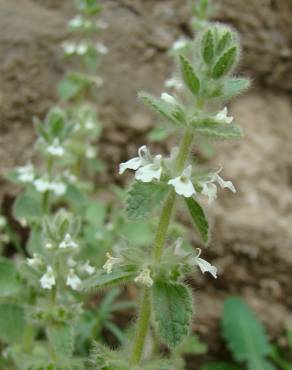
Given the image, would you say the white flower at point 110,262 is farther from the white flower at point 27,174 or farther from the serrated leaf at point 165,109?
the white flower at point 27,174

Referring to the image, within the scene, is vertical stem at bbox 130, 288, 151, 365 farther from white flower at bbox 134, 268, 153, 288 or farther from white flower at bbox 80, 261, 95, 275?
white flower at bbox 80, 261, 95, 275

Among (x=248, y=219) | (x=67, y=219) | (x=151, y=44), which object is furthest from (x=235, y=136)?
(x=151, y=44)

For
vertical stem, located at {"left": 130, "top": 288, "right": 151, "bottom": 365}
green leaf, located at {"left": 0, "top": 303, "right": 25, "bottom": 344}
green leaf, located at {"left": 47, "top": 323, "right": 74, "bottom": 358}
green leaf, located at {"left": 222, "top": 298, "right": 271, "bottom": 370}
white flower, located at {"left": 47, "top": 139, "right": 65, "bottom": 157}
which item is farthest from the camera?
green leaf, located at {"left": 222, "top": 298, "right": 271, "bottom": 370}

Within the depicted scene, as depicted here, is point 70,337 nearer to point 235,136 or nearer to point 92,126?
point 235,136

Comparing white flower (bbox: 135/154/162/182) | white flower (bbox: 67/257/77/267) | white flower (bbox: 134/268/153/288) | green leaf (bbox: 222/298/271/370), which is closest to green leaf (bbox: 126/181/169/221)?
white flower (bbox: 135/154/162/182)

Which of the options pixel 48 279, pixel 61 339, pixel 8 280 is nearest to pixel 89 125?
pixel 8 280

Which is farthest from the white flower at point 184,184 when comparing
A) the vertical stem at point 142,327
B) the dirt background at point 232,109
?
the dirt background at point 232,109

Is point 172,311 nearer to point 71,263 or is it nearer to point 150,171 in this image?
point 150,171

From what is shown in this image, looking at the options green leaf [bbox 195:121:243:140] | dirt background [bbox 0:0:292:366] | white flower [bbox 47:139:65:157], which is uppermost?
green leaf [bbox 195:121:243:140]

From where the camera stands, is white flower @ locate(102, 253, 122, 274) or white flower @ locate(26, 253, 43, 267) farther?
white flower @ locate(26, 253, 43, 267)
